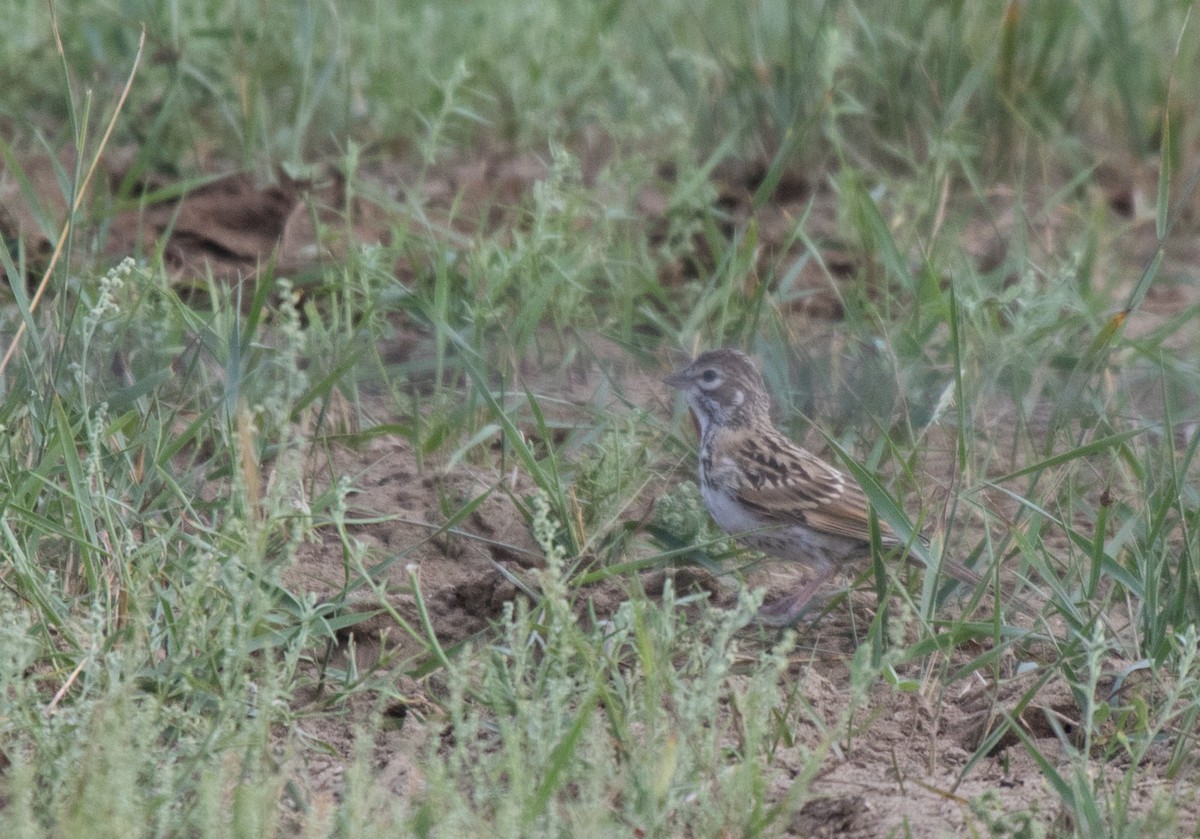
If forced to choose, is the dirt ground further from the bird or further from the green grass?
the bird

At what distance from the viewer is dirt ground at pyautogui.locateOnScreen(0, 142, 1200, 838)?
379 centimetres

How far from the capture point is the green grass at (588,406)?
349 centimetres

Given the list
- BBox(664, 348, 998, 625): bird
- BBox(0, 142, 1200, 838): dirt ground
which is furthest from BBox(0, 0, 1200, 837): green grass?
BBox(664, 348, 998, 625): bird

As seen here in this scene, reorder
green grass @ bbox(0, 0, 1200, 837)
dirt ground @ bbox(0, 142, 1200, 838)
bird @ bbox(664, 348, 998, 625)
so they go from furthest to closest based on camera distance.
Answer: bird @ bbox(664, 348, 998, 625) < dirt ground @ bbox(0, 142, 1200, 838) < green grass @ bbox(0, 0, 1200, 837)

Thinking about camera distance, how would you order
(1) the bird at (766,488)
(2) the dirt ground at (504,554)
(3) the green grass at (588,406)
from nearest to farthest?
(3) the green grass at (588,406), (2) the dirt ground at (504,554), (1) the bird at (766,488)

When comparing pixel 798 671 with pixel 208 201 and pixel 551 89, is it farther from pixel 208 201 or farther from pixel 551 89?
pixel 551 89

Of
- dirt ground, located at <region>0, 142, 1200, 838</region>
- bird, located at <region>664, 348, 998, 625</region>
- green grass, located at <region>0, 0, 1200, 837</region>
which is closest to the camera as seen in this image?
green grass, located at <region>0, 0, 1200, 837</region>

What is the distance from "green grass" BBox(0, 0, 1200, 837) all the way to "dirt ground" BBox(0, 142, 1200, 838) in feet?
0.13

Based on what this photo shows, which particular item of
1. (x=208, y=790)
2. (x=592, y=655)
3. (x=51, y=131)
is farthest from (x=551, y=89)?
(x=208, y=790)

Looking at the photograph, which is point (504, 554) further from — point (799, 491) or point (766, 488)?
point (799, 491)

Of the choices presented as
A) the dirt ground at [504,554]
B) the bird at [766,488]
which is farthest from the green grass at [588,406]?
the bird at [766,488]

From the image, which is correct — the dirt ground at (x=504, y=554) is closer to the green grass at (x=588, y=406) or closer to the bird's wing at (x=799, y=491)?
the green grass at (x=588, y=406)

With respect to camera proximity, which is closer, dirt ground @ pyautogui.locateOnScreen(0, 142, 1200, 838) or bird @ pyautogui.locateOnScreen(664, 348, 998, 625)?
dirt ground @ pyautogui.locateOnScreen(0, 142, 1200, 838)

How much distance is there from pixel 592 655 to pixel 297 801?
648 mm
